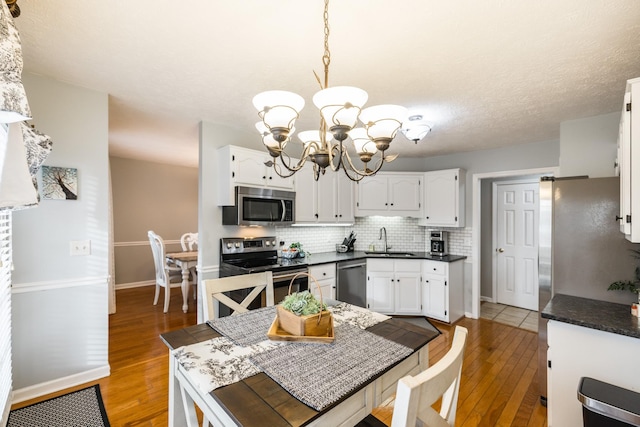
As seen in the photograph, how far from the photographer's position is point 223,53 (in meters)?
1.86

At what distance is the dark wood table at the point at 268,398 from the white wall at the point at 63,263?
154cm

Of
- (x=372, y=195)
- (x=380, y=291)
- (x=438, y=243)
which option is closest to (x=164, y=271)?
(x=380, y=291)

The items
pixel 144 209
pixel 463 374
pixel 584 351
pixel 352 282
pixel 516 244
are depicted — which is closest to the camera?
pixel 584 351

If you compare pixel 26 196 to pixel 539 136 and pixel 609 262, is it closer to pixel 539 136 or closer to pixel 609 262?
pixel 609 262

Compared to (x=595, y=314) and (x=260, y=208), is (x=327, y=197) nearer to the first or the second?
(x=260, y=208)

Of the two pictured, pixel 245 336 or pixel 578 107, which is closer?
pixel 245 336

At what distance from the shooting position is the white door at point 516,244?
4.64 meters

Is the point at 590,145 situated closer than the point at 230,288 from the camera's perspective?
No

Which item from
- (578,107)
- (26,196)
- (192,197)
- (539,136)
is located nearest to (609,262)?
(578,107)

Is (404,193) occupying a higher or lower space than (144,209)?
higher

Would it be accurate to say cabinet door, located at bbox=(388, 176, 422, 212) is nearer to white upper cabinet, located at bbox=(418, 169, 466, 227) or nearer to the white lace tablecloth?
white upper cabinet, located at bbox=(418, 169, 466, 227)

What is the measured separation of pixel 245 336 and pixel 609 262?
2646mm

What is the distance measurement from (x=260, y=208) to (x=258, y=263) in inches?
24.6

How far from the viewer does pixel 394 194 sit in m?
4.54
